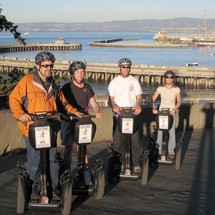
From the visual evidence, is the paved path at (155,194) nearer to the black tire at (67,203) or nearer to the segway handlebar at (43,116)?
the black tire at (67,203)

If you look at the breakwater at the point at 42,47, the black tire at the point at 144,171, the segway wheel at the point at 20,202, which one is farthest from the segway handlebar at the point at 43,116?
the breakwater at the point at 42,47

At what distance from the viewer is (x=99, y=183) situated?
569 cm

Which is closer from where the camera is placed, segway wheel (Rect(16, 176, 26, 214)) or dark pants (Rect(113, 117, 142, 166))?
segway wheel (Rect(16, 176, 26, 214))

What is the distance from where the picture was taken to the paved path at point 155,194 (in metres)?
5.39

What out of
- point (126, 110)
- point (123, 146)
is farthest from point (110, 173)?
point (126, 110)

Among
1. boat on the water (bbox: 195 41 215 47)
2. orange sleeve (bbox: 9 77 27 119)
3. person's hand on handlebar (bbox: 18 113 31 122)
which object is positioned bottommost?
person's hand on handlebar (bbox: 18 113 31 122)

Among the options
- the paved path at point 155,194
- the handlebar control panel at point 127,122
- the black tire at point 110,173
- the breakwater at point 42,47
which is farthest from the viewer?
the breakwater at point 42,47

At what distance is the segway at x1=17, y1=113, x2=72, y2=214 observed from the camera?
4.78 meters

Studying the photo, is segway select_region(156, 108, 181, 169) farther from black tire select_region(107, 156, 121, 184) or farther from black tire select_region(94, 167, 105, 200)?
black tire select_region(94, 167, 105, 200)

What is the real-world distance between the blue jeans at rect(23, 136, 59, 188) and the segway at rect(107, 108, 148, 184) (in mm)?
1396

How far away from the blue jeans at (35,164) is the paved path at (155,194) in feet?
1.29

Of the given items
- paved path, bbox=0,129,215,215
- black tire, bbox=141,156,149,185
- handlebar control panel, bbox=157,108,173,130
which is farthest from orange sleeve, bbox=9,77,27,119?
handlebar control panel, bbox=157,108,173,130

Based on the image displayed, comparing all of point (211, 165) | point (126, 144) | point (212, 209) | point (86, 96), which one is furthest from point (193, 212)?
point (211, 165)

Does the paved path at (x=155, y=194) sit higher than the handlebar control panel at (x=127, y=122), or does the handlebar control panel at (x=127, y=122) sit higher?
the handlebar control panel at (x=127, y=122)
